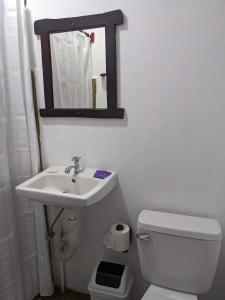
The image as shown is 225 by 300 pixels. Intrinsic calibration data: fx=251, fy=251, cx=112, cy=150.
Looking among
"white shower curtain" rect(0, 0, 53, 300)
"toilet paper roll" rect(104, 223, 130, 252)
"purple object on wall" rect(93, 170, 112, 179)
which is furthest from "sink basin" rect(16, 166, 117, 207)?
"toilet paper roll" rect(104, 223, 130, 252)

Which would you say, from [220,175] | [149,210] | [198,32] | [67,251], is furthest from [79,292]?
[198,32]

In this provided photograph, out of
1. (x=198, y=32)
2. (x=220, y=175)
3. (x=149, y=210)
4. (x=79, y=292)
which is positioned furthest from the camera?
(x=79, y=292)

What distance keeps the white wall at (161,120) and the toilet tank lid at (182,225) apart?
8cm

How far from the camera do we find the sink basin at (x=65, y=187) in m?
1.26

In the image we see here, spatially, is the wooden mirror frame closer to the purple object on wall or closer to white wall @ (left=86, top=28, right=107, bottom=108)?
white wall @ (left=86, top=28, right=107, bottom=108)

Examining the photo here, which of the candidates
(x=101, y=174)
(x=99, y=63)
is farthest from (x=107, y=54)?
(x=101, y=174)

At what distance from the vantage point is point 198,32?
1233 millimetres

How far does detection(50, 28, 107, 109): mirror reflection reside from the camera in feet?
4.68

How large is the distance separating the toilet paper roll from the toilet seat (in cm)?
27

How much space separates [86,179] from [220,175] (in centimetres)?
75

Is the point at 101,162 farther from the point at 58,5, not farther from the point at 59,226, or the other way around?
the point at 58,5

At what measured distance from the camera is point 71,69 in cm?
152

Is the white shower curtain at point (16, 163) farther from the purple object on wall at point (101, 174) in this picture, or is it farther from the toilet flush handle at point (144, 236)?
the toilet flush handle at point (144, 236)

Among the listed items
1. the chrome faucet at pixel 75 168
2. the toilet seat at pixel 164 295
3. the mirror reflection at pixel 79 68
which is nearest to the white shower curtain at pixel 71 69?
the mirror reflection at pixel 79 68
